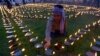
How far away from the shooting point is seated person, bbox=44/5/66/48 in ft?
37.3

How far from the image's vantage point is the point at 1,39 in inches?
535

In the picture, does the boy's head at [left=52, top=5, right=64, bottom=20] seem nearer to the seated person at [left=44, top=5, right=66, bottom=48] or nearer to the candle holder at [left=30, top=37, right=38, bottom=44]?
the seated person at [left=44, top=5, right=66, bottom=48]

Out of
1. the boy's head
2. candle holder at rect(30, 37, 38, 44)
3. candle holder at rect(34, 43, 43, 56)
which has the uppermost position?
the boy's head

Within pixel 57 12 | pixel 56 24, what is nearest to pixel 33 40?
pixel 56 24

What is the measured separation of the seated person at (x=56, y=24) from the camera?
11382mm

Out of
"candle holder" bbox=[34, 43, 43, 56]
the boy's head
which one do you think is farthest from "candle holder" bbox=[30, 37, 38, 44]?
the boy's head

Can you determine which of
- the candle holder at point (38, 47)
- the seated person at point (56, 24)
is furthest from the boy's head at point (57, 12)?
the candle holder at point (38, 47)

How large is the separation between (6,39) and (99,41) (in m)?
3.66

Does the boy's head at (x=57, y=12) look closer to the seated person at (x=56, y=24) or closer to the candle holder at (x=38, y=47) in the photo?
the seated person at (x=56, y=24)

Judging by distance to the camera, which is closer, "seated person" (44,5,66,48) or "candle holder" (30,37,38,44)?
"seated person" (44,5,66,48)

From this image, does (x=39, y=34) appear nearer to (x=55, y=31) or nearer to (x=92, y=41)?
(x=55, y=31)

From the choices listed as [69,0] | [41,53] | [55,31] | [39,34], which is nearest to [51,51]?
[41,53]

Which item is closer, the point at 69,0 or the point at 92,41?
the point at 92,41

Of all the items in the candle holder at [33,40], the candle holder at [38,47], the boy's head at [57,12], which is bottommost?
the candle holder at [33,40]
